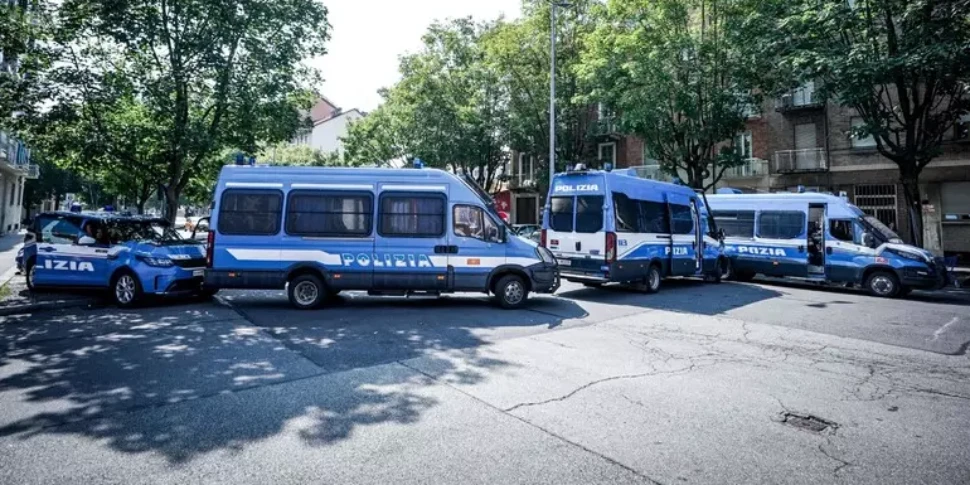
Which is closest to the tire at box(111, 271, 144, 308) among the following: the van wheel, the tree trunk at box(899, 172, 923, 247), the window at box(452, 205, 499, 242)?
the van wheel

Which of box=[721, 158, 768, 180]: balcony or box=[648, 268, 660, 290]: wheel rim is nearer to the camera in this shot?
box=[648, 268, 660, 290]: wheel rim

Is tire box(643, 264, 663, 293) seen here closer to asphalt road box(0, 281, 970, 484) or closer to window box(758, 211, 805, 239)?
asphalt road box(0, 281, 970, 484)

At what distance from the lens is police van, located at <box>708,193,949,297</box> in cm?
1220

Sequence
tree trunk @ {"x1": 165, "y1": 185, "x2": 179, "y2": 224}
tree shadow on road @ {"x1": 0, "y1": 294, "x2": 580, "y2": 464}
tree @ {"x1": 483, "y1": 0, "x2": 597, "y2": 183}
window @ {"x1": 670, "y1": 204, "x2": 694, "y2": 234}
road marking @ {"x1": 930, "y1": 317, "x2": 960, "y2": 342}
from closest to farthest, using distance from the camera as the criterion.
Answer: tree shadow on road @ {"x1": 0, "y1": 294, "x2": 580, "y2": 464}, road marking @ {"x1": 930, "y1": 317, "x2": 960, "y2": 342}, window @ {"x1": 670, "y1": 204, "x2": 694, "y2": 234}, tree trunk @ {"x1": 165, "y1": 185, "x2": 179, "y2": 224}, tree @ {"x1": 483, "y1": 0, "x2": 597, "y2": 183}

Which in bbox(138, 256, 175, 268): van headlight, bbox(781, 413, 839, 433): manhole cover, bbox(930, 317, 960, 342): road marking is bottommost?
bbox(781, 413, 839, 433): manhole cover

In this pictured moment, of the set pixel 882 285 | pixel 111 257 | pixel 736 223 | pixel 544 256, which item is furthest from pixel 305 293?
pixel 882 285

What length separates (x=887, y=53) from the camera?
551 inches

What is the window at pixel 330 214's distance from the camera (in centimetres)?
958

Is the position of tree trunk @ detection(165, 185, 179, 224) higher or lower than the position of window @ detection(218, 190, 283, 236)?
higher

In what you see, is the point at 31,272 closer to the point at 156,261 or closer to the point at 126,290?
the point at 126,290

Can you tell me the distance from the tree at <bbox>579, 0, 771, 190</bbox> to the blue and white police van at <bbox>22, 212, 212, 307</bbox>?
15185 mm

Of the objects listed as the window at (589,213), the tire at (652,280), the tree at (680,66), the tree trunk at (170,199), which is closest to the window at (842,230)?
the tire at (652,280)

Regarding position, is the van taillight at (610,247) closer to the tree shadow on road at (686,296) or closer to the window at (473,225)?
the tree shadow on road at (686,296)

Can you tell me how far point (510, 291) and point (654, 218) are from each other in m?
4.92
